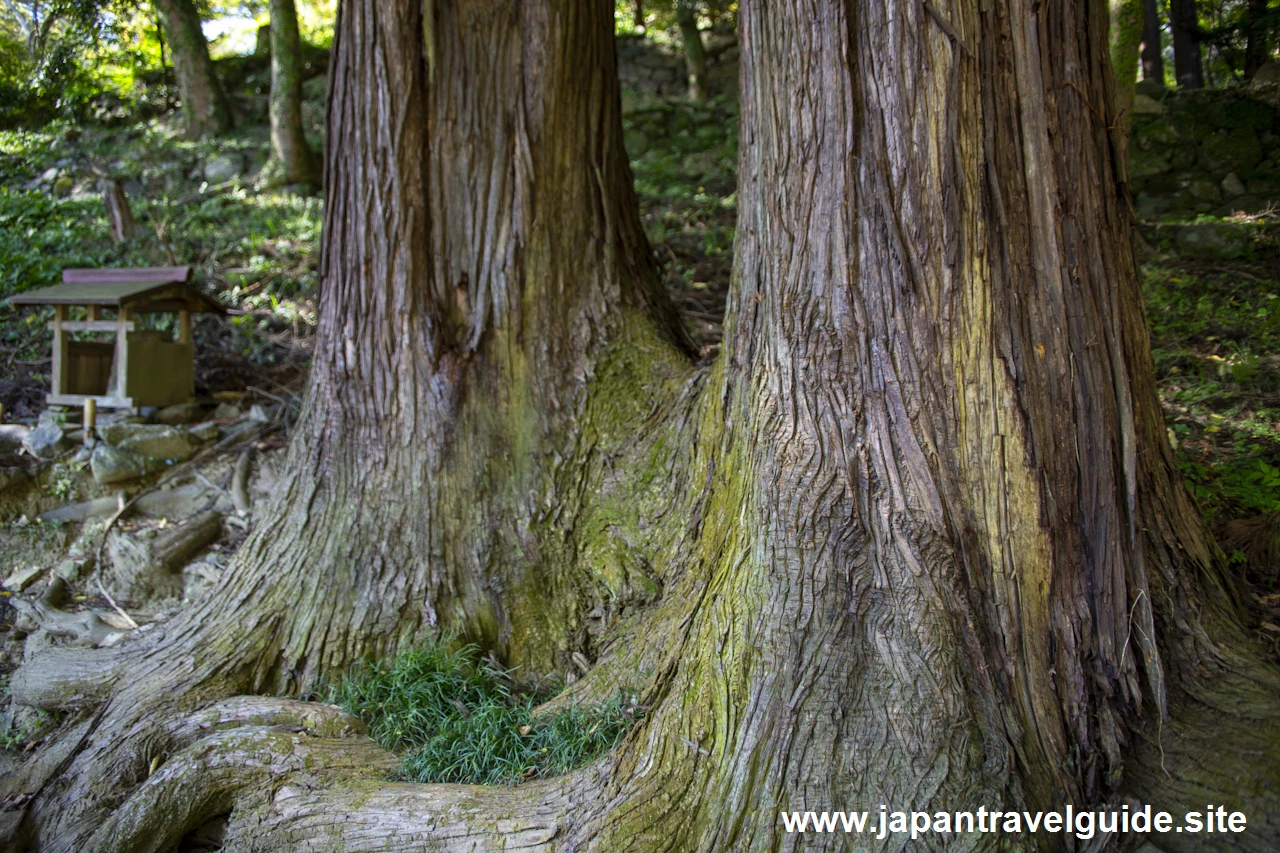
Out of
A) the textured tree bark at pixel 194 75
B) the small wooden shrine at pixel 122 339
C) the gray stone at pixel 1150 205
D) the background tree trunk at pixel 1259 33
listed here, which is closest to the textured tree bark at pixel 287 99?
the textured tree bark at pixel 194 75

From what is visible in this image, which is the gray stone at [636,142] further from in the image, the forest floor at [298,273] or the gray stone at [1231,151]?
the gray stone at [1231,151]

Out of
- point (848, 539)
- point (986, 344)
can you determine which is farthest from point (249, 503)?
point (986, 344)

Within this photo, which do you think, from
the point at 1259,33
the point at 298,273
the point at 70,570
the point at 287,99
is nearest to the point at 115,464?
the point at 70,570

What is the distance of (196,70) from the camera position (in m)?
10.4

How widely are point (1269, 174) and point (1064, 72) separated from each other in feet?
12.4

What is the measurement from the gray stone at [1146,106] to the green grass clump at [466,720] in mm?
6314

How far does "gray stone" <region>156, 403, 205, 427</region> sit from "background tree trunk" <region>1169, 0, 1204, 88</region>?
7161 mm

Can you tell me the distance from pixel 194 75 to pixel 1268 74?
11016 mm

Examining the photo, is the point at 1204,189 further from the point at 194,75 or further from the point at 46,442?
the point at 194,75

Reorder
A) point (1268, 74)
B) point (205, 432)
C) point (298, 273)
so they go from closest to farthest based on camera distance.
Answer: point (1268, 74)
point (205, 432)
point (298, 273)

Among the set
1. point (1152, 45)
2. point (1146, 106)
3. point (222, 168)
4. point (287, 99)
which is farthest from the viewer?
point (222, 168)

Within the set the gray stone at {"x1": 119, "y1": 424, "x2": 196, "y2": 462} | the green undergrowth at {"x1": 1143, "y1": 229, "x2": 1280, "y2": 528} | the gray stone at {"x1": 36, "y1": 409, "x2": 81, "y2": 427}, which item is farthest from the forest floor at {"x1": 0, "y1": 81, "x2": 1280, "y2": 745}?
the gray stone at {"x1": 36, "y1": 409, "x2": 81, "y2": 427}

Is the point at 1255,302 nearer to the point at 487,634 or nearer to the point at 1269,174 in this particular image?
the point at 1269,174

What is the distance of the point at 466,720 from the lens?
3338mm
